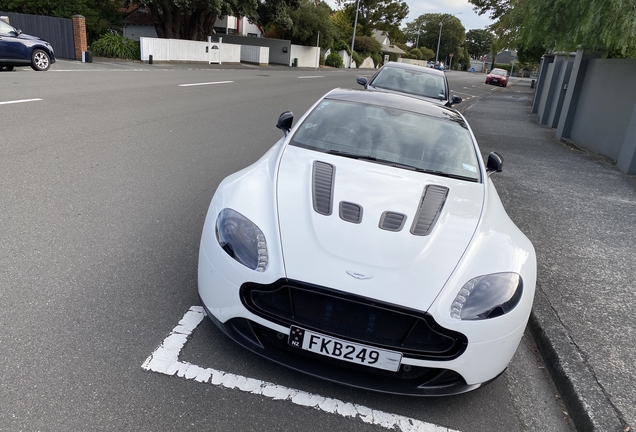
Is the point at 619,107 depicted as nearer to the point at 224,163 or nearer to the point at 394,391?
the point at 224,163

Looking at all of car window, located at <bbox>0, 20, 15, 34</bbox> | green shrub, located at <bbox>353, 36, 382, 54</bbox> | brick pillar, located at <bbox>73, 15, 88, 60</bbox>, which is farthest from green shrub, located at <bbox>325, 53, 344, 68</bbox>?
car window, located at <bbox>0, 20, 15, 34</bbox>

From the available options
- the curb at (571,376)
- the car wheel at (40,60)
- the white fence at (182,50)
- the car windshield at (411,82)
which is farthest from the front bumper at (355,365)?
the white fence at (182,50)

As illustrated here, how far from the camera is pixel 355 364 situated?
7.77ft

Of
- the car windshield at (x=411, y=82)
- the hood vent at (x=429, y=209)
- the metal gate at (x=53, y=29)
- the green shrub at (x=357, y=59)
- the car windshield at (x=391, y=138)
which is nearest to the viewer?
the hood vent at (x=429, y=209)

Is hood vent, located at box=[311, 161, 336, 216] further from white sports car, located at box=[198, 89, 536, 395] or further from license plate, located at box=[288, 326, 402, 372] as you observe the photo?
license plate, located at box=[288, 326, 402, 372]

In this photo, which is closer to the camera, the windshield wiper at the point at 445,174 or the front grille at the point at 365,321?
the front grille at the point at 365,321

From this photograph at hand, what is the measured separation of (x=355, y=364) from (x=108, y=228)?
9.10 feet

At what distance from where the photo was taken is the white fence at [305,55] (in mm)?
44119

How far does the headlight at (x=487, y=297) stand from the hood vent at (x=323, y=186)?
0.87 metres

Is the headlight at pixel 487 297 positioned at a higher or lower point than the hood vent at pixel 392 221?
lower

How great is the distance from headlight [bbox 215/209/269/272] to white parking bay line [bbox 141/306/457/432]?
652mm

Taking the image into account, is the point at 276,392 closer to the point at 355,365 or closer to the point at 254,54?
the point at 355,365

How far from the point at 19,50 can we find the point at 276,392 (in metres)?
16.1

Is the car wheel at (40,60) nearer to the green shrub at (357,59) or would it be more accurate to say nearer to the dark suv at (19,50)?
the dark suv at (19,50)
